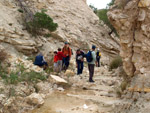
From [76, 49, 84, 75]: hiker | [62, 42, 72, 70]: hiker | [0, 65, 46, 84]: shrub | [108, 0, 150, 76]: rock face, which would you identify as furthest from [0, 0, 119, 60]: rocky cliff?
[108, 0, 150, 76]: rock face

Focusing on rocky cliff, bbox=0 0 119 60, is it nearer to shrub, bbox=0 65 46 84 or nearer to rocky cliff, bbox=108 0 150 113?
shrub, bbox=0 65 46 84

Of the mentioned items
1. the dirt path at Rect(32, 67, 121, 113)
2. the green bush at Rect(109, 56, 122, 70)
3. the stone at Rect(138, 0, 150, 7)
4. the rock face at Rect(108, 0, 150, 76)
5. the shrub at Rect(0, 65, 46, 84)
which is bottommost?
the dirt path at Rect(32, 67, 121, 113)

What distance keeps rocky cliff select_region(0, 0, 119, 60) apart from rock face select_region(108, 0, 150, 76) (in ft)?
21.2

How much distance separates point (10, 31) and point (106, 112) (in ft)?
24.6

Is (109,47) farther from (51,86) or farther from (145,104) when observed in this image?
(145,104)

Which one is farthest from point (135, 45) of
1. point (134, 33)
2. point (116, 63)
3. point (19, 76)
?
point (116, 63)

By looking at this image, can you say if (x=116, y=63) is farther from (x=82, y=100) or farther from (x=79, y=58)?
(x=82, y=100)

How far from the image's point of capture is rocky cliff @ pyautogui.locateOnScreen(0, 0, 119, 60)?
9953 millimetres

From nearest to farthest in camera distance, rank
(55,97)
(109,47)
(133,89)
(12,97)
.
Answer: (133,89) → (12,97) → (55,97) → (109,47)

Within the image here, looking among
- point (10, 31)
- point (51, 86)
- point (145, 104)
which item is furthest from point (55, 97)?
point (10, 31)

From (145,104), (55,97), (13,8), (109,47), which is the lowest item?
(55,97)

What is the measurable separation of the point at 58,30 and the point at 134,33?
9730 millimetres

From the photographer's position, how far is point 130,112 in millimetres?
3572

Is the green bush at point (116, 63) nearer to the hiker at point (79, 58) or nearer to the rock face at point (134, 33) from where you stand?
the hiker at point (79, 58)
